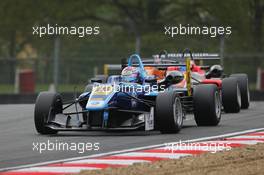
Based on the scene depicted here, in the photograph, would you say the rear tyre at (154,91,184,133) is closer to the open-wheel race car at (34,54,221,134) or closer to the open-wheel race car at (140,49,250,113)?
the open-wheel race car at (34,54,221,134)

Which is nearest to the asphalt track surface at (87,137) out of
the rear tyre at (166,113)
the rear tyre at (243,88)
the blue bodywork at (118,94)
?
the rear tyre at (166,113)

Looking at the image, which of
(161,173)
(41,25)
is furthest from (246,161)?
(41,25)

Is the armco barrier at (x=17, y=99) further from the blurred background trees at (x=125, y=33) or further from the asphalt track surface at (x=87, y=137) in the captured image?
the asphalt track surface at (x=87, y=137)

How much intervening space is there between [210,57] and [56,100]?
5899 millimetres

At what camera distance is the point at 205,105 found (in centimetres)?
1561

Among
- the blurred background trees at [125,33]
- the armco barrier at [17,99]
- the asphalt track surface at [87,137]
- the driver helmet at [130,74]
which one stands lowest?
the asphalt track surface at [87,137]

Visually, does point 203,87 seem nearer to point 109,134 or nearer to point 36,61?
point 109,134

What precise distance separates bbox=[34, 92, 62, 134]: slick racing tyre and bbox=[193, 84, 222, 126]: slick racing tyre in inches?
91.6

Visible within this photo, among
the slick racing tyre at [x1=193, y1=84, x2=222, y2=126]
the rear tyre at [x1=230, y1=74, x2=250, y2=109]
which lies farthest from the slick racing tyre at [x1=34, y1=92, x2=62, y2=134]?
the rear tyre at [x1=230, y1=74, x2=250, y2=109]

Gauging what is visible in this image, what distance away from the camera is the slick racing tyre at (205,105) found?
15602 millimetres

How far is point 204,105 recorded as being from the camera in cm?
1562

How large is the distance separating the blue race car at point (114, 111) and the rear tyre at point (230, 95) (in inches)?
136

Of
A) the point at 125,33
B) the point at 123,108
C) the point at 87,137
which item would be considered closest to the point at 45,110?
the point at 87,137

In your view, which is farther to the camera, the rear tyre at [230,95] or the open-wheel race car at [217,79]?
the rear tyre at [230,95]
